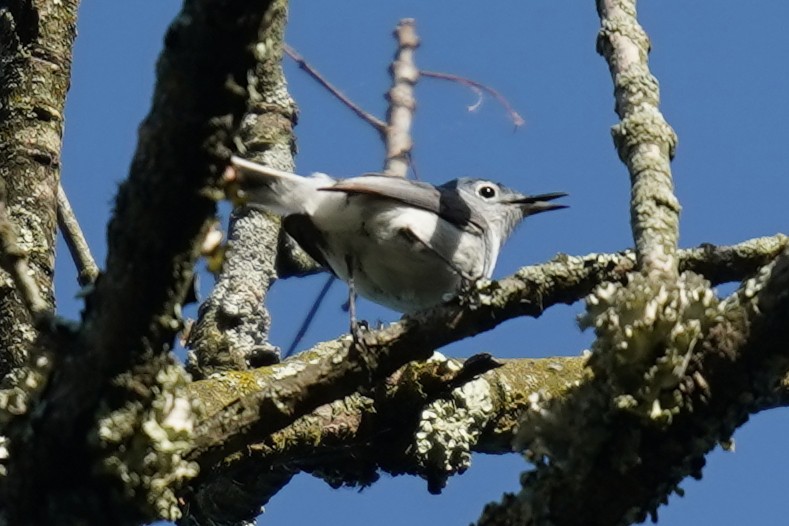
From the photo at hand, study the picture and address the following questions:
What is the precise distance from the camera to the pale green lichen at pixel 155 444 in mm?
2174

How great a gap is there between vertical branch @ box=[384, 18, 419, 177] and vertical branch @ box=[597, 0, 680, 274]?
1968 millimetres

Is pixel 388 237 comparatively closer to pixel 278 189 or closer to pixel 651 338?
pixel 278 189

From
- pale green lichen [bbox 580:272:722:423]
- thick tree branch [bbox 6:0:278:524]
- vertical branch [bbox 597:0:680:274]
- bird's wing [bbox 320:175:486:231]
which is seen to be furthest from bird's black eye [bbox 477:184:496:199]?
thick tree branch [bbox 6:0:278:524]

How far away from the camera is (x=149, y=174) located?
190cm

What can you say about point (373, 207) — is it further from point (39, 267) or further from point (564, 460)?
point (564, 460)

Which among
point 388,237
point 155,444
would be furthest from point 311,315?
point 155,444

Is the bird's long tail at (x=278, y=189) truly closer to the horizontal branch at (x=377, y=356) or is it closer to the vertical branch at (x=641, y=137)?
the vertical branch at (x=641, y=137)

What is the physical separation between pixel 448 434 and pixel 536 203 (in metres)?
2.77

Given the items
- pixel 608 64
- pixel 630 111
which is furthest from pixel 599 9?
pixel 630 111

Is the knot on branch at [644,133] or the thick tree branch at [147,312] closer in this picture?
the thick tree branch at [147,312]

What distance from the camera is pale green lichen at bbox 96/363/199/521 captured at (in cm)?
Result: 217

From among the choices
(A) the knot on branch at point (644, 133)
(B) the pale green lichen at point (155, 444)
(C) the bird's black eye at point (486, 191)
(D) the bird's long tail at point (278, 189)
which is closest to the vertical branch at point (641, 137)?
(A) the knot on branch at point (644, 133)

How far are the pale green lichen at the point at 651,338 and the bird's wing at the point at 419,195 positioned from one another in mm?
2793

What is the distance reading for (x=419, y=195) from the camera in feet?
17.4
